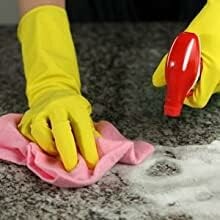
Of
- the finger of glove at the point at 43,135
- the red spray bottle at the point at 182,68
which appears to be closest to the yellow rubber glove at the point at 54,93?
the finger of glove at the point at 43,135

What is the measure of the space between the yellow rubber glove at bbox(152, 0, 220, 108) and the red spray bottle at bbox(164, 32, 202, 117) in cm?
2

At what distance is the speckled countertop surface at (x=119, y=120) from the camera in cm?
77

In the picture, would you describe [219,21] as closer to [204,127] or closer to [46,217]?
[204,127]

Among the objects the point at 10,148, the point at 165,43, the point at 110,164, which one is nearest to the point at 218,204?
the point at 110,164

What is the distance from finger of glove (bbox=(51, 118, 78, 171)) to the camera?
0.80 metres

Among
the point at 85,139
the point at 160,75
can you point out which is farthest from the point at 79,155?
the point at 160,75

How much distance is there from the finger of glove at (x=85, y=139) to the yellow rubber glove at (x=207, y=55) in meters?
0.12

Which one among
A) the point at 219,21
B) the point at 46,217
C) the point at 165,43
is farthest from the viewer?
the point at 165,43

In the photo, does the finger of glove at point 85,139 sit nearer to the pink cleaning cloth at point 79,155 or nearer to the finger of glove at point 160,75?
the pink cleaning cloth at point 79,155

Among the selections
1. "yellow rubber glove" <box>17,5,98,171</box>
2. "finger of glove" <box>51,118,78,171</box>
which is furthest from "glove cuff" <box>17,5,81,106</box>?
"finger of glove" <box>51,118,78,171</box>

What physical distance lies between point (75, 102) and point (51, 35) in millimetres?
151

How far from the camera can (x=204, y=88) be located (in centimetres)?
84

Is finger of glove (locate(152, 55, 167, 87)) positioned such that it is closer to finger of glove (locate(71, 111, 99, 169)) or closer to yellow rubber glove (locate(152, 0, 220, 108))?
yellow rubber glove (locate(152, 0, 220, 108))

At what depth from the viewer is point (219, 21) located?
33.8 inches
